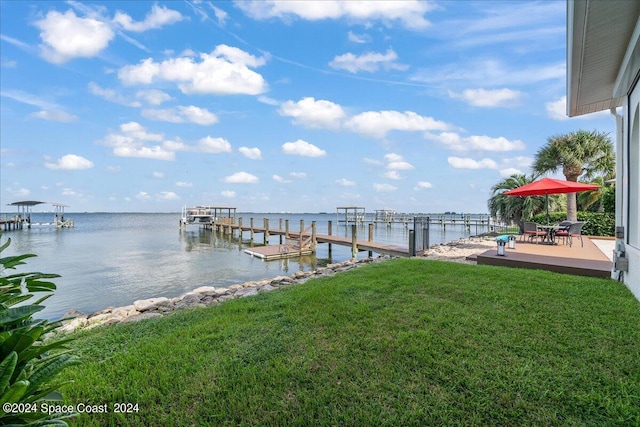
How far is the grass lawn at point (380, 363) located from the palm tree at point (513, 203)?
46.7 ft

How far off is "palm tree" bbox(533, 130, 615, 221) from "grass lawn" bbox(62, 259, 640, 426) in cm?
1338

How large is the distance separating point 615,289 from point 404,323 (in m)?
3.74

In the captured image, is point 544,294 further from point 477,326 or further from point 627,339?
point 477,326

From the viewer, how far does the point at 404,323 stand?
3516 millimetres

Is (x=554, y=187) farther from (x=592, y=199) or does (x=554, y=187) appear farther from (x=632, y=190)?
(x=592, y=199)

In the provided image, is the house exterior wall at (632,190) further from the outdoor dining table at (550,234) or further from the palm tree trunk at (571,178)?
the palm tree trunk at (571,178)

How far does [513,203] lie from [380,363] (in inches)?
721

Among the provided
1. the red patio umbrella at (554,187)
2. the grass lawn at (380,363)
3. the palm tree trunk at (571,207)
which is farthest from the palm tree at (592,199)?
the grass lawn at (380,363)

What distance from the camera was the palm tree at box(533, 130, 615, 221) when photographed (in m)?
14.7

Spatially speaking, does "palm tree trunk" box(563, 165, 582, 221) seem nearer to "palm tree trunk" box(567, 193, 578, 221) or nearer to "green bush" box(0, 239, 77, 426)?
"palm tree trunk" box(567, 193, 578, 221)

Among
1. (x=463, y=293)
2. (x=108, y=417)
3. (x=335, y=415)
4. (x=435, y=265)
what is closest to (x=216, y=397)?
(x=108, y=417)

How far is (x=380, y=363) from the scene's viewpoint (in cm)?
270

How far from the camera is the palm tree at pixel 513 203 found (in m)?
16.7

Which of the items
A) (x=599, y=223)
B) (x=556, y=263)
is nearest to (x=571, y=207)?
(x=599, y=223)
